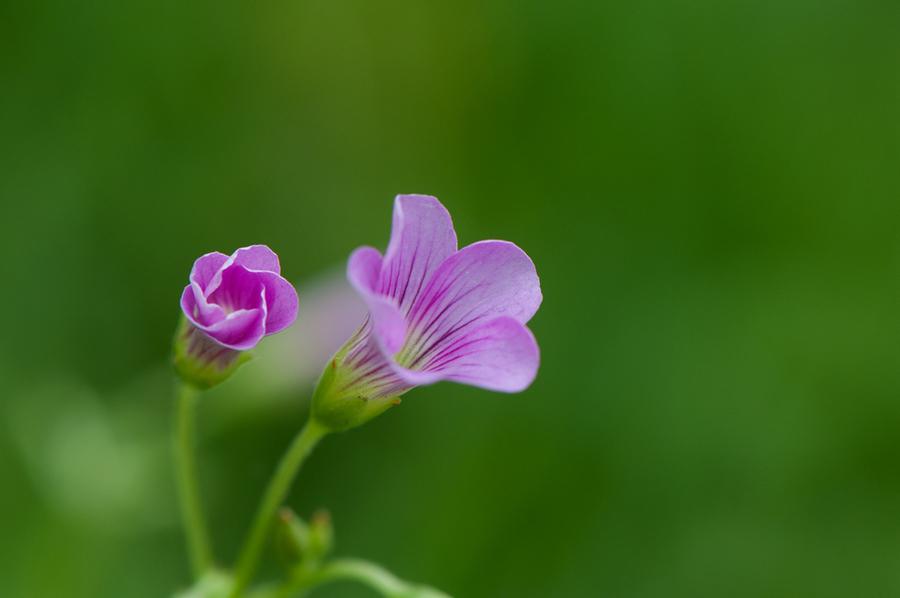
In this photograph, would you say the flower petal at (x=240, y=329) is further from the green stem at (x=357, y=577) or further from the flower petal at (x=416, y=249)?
the green stem at (x=357, y=577)

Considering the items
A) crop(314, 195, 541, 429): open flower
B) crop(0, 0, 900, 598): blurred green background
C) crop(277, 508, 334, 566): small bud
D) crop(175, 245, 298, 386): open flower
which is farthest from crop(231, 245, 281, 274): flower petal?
crop(0, 0, 900, 598): blurred green background

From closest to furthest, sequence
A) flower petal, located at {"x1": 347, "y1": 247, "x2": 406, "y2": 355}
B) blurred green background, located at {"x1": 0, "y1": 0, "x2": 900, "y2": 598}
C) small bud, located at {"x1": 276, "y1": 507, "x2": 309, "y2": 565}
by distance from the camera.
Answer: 1. flower petal, located at {"x1": 347, "y1": 247, "x2": 406, "y2": 355}
2. small bud, located at {"x1": 276, "y1": 507, "x2": 309, "y2": 565}
3. blurred green background, located at {"x1": 0, "y1": 0, "x2": 900, "y2": 598}

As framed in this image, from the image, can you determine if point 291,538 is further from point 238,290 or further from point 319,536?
point 238,290

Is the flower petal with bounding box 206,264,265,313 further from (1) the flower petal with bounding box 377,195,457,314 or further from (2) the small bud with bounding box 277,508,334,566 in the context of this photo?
(2) the small bud with bounding box 277,508,334,566

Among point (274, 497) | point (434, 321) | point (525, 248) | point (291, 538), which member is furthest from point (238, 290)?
point (525, 248)

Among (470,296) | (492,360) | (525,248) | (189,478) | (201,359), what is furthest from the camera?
(525,248)
